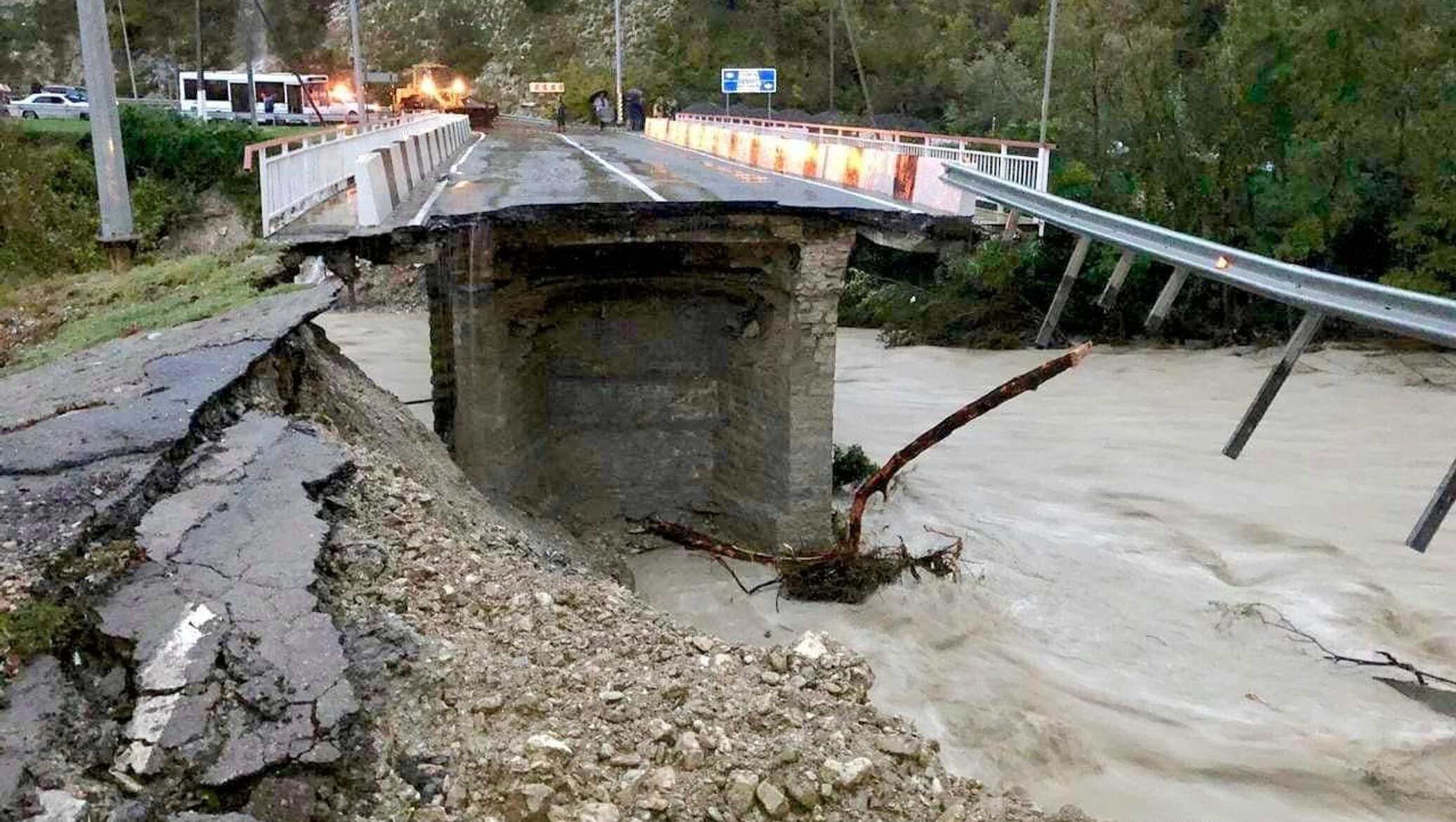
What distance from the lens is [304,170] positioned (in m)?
13.3

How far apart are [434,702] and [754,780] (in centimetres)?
140

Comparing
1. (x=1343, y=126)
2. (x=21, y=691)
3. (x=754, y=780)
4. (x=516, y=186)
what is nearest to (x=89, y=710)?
(x=21, y=691)

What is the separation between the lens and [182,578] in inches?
204

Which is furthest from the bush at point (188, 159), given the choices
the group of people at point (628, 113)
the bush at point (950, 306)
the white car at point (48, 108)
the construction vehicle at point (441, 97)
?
the bush at point (950, 306)

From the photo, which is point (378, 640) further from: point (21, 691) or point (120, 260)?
point (120, 260)

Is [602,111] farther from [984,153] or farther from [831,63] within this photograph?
[984,153]

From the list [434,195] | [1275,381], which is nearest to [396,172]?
[434,195]

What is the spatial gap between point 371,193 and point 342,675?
8768 millimetres

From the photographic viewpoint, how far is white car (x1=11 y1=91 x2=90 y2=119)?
144 feet

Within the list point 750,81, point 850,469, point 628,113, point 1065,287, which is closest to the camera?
point 1065,287

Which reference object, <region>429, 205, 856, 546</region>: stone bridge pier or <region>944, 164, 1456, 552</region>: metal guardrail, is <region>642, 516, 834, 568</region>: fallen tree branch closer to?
<region>429, 205, 856, 546</region>: stone bridge pier

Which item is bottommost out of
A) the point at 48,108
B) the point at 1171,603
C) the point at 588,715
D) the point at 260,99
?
the point at 1171,603

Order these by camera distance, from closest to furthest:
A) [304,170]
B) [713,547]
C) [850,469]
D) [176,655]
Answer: [176,655], [304,170], [713,547], [850,469]

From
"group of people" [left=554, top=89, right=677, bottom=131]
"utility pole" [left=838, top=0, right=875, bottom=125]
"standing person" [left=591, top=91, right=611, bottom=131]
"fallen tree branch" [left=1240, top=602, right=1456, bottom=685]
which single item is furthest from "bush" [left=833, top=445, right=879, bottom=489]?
"standing person" [left=591, top=91, right=611, bottom=131]
